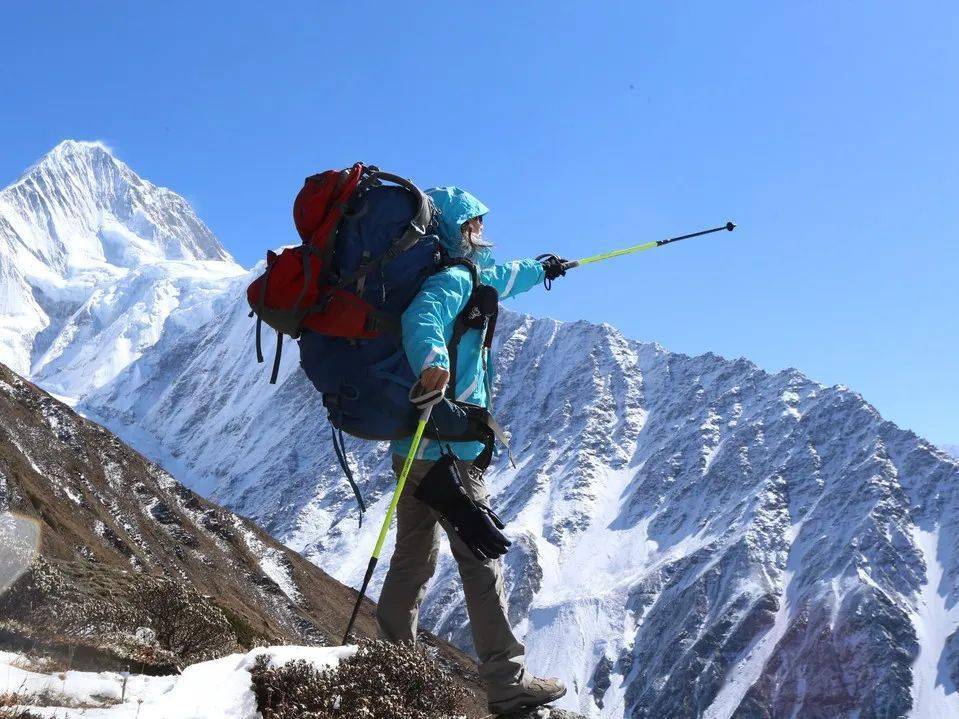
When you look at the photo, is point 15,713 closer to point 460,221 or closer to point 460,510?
Answer: point 460,510

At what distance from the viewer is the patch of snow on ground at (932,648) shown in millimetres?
159750

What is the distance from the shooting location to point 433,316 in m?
5.38

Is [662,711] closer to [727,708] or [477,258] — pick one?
[727,708]

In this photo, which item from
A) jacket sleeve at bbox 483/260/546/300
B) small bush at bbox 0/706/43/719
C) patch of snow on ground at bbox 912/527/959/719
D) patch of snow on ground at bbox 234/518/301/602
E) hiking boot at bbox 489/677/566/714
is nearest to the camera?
small bush at bbox 0/706/43/719

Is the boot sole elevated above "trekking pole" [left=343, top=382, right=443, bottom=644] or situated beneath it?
situated beneath

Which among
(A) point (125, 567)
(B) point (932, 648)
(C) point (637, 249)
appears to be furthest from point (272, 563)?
(B) point (932, 648)

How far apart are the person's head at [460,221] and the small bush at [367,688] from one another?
2.46 meters

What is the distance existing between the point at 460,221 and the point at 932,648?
636 feet

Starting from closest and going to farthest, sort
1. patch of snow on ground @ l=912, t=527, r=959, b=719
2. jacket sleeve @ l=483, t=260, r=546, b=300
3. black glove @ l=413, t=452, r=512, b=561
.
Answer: black glove @ l=413, t=452, r=512, b=561 → jacket sleeve @ l=483, t=260, r=546, b=300 → patch of snow on ground @ l=912, t=527, r=959, b=719

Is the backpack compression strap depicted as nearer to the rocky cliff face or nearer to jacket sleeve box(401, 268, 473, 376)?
jacket sleeve box(401, 268, 473, 376)

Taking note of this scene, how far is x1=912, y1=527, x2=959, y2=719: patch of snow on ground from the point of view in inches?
6289

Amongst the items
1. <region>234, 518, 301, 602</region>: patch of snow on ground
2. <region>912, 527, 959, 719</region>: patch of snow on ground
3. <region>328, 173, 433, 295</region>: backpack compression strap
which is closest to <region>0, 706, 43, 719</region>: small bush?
<region>328, 173, 433, 295</region>: backpack compression strap

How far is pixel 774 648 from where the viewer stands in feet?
581

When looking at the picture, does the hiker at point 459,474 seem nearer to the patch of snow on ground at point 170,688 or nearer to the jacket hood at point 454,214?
the jacket hood at point 454,214
